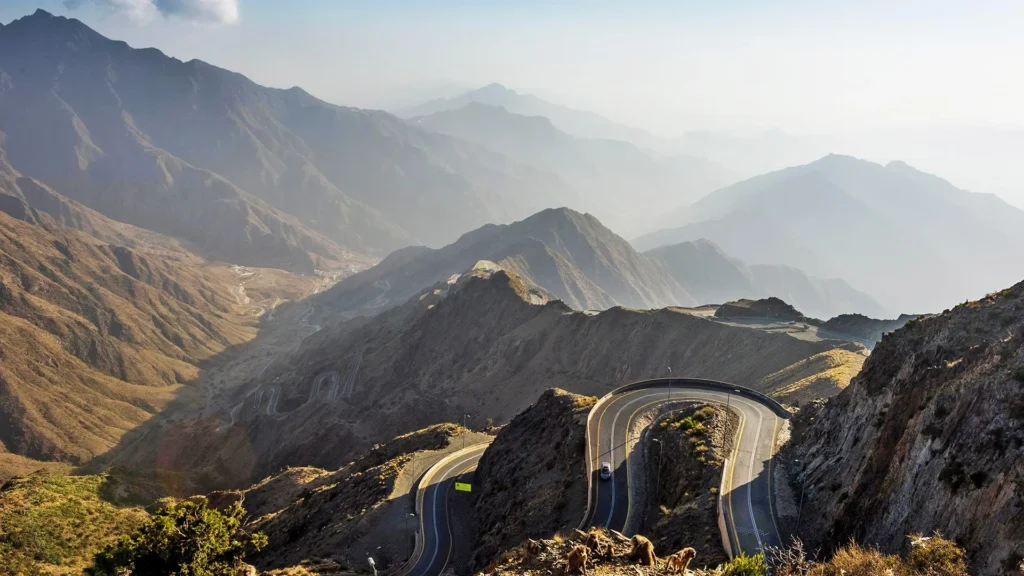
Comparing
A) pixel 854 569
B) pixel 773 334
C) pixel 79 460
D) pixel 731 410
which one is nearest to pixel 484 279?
pixel 773 334

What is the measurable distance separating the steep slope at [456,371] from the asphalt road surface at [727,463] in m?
28.5

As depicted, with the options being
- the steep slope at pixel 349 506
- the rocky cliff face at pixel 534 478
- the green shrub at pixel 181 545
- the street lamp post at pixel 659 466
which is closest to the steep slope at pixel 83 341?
the steep slope at pixel 349 506

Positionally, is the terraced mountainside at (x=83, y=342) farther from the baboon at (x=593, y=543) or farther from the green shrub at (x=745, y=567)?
the green shrub at (x=745, y=567)

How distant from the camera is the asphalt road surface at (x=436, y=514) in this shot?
130ft

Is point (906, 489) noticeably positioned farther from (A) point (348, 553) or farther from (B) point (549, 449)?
(A) point (348, 553)

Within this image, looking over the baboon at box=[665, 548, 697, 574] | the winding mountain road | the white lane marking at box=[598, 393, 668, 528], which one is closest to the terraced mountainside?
the winding mountain road

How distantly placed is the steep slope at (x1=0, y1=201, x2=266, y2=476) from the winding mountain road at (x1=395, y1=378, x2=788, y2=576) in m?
98.0

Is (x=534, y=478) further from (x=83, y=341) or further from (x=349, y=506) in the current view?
(x=83, y=341)

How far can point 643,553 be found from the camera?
20.7m

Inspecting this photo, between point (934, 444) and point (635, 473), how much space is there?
714 inches

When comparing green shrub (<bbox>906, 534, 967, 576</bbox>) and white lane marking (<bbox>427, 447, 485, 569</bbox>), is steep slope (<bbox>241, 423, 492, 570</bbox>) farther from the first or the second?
green shrub (<bbox>906, 534, 967, 576</bbox>)

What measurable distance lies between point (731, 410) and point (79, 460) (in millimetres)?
117366

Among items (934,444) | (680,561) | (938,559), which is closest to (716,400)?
(934,444)

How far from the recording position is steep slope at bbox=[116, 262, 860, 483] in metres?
89.4
